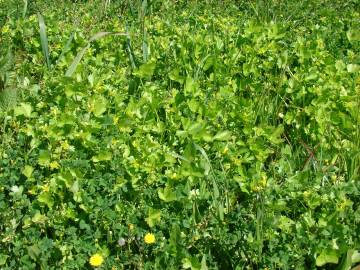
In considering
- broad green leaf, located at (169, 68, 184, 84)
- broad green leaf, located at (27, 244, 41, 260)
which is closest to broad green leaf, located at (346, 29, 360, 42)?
broad green leaf, located at (169, 68, 184, 84)

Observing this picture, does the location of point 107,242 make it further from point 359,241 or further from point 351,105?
point 351,105

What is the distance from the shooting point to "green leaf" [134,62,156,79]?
343 cm

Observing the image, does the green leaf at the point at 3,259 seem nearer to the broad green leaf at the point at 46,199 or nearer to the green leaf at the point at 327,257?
the broad green leaf at the point at 46,199

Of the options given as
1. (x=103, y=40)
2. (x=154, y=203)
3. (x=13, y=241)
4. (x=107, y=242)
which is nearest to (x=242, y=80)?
(x=103, y=40)

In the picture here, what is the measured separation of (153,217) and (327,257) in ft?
2.45

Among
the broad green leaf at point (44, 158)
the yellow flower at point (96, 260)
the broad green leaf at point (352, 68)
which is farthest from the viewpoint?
the broad green leaf at point (352, 68)

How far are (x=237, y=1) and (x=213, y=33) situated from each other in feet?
4.23

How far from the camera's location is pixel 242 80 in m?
3.51

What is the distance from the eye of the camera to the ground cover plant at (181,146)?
237 centimetres

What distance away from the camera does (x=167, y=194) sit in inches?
97.7

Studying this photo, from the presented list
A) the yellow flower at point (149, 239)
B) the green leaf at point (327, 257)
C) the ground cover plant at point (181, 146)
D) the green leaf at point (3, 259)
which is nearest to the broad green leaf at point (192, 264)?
the ground cover plant at point (181, 146)

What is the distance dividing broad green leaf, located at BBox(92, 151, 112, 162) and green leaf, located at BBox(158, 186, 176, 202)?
1.04ft

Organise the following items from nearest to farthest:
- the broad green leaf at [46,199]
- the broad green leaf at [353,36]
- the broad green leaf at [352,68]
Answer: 1. the broad green leaf at [46,199]
2. the broad green leaf at [352,68]
3. the broad green leaf at [353,36]

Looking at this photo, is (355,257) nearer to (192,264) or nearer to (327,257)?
(327,257)
